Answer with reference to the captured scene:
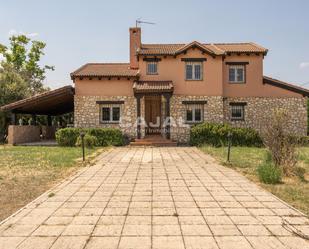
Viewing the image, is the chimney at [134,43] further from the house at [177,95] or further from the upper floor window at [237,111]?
the upper floor window at [237,111]

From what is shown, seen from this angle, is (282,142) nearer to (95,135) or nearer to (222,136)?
(222,136)

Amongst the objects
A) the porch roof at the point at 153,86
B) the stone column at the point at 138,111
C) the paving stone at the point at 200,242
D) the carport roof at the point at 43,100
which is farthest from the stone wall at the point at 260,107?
the paving stone at the point at 200,242

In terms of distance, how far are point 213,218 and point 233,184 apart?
3.02m

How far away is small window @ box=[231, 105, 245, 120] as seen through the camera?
72.7 feet

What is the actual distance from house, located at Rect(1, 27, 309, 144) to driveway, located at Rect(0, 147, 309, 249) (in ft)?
41.5

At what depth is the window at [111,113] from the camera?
21.3 m

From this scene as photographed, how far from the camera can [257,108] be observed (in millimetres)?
22094

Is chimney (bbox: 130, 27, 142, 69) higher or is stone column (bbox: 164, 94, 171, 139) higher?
chimney (bbox: 130, 27, 142, 69)

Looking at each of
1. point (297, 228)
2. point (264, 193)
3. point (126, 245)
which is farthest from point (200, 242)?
point (264, 193)

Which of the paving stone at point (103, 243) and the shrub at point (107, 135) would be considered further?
the shrub at point (107, 135)

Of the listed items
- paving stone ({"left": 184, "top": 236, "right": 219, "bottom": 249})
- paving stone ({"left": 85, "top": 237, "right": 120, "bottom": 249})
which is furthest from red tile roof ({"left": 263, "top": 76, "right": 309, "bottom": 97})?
paving stone ({"left": 85, "top": 237, "right": 120, "bottom": 249})

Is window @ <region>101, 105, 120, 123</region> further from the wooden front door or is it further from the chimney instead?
the chimney

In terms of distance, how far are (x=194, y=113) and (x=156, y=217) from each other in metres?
16.5

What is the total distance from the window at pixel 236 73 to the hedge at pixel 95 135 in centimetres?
977
